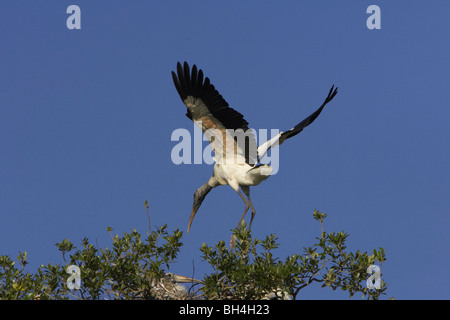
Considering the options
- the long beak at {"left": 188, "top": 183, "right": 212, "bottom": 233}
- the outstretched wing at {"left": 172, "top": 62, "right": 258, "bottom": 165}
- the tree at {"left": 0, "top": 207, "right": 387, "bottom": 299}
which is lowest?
the tree at {"left": 0, "top": 207, "right": 387, "bottom": 299}

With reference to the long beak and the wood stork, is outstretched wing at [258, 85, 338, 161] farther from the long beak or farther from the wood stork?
the long beak

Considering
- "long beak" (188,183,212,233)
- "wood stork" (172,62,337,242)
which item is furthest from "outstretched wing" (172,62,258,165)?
"long beak" (188,183,212,233)

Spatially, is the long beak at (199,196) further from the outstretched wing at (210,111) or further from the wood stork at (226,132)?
the outstretched wing at (210,111)

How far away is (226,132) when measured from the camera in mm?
10359

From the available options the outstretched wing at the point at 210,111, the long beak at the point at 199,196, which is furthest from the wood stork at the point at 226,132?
the long beak at the point at 199,196

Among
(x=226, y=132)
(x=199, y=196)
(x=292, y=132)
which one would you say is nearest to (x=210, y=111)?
(x=226, y=132)

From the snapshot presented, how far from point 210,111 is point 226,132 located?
1.72 ft

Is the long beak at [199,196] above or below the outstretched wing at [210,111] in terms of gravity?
below

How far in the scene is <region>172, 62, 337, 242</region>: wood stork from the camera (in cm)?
995

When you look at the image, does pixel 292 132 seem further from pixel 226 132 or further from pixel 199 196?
pixel 199 196

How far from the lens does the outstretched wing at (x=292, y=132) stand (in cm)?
1040
